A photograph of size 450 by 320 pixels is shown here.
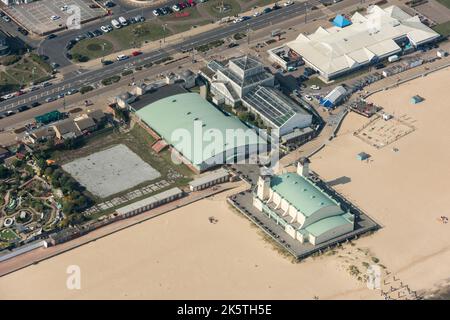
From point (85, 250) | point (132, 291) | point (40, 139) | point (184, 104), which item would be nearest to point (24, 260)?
point (85, 250)

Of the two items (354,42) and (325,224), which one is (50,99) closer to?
(325,224)

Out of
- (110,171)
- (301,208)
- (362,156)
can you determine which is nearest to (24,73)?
(110,171)

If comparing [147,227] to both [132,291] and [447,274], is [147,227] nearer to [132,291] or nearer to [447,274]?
[132,291]

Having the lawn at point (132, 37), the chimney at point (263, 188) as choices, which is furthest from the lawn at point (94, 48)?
the chimney at point (263, 188)

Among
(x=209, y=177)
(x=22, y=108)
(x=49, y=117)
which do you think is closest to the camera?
(x=209, y=177)

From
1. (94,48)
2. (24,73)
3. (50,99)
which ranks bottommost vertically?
(50,99)

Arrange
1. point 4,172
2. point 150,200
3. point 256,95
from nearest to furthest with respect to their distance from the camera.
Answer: point 150,200, point 4,172, point 256,95
